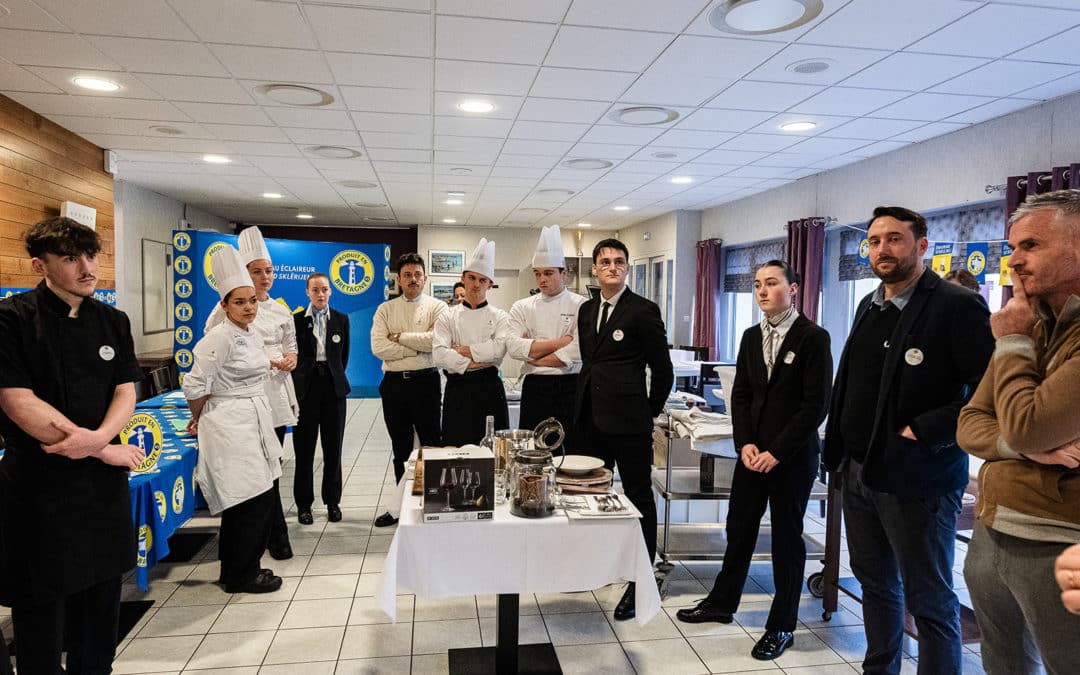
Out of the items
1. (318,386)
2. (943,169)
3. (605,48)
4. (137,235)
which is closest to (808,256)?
(943,169)

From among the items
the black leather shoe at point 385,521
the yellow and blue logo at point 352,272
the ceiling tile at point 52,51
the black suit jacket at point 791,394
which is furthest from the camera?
the yellow and blue logo at point 352,272

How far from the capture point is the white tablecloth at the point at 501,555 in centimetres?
192

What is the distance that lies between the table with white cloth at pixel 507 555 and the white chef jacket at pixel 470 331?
142 cm

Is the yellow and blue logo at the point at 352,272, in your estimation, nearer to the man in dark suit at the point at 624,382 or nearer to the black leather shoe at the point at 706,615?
the man in dark suit at the point at 624,382

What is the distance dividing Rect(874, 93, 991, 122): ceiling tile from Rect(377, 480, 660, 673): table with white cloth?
361 cm

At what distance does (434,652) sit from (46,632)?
136cm

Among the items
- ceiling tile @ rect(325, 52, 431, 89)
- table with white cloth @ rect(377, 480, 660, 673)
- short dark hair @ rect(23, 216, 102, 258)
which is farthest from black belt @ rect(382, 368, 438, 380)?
short dark hair @ rect(23, 216, 102, 258)

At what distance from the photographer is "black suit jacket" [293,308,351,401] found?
3938 mm

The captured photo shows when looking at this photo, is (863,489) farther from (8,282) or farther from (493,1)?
(8,282)

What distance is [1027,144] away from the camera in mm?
4215

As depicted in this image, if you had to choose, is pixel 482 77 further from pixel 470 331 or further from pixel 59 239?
pixel 59 239

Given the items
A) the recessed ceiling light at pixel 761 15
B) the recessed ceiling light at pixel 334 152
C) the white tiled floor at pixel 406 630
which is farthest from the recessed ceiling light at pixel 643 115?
the white tiled floor at pixel 406 630

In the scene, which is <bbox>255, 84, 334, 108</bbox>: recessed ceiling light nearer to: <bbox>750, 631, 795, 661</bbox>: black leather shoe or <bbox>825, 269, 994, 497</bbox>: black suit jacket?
<bbox>825, 269, 994, 497</bbox>: black suit jacket

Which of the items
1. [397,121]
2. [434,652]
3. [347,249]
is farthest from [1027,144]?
[347,249]
